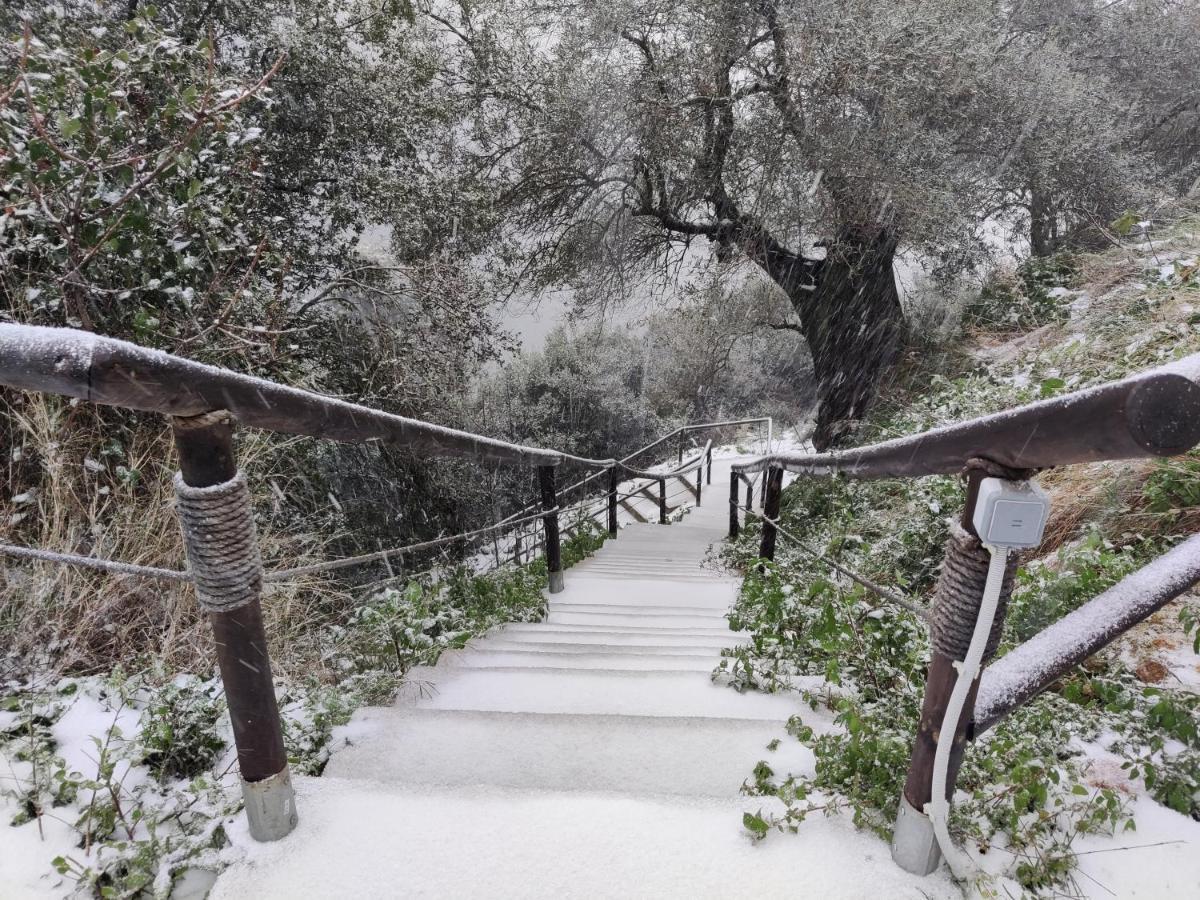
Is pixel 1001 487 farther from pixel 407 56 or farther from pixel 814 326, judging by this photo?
pixel 814 326

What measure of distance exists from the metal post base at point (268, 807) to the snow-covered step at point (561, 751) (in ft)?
0.82

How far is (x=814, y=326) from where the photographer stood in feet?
30.1

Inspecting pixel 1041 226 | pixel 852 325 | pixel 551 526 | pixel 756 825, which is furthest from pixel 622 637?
pixel 1041 226

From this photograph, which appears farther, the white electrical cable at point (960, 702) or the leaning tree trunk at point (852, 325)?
the leaning tree trunk at point (852, 325)

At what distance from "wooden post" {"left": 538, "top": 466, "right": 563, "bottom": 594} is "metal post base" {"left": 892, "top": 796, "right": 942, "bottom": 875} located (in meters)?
2.50

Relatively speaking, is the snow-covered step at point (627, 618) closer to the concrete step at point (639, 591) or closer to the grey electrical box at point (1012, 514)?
the concrete step at point (639, 591)

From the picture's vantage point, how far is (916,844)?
1.11 meters

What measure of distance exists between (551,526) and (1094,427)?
121 inches

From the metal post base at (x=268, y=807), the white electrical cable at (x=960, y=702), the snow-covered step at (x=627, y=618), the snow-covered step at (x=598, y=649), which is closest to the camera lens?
the white electrical cable at (x=960, y=702)

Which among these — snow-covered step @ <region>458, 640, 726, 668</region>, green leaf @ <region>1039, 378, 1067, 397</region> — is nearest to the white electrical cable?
snow-covered step @ <region>458, 640, 726, 668</region>

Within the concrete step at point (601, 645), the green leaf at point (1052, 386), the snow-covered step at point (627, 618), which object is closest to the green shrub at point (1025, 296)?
the green leaf at point (1052, 386)

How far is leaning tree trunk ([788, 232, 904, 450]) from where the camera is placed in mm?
8117

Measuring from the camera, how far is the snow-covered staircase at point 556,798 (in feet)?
3.57

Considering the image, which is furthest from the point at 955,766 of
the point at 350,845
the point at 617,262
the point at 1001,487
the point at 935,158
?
the point at 617,262
